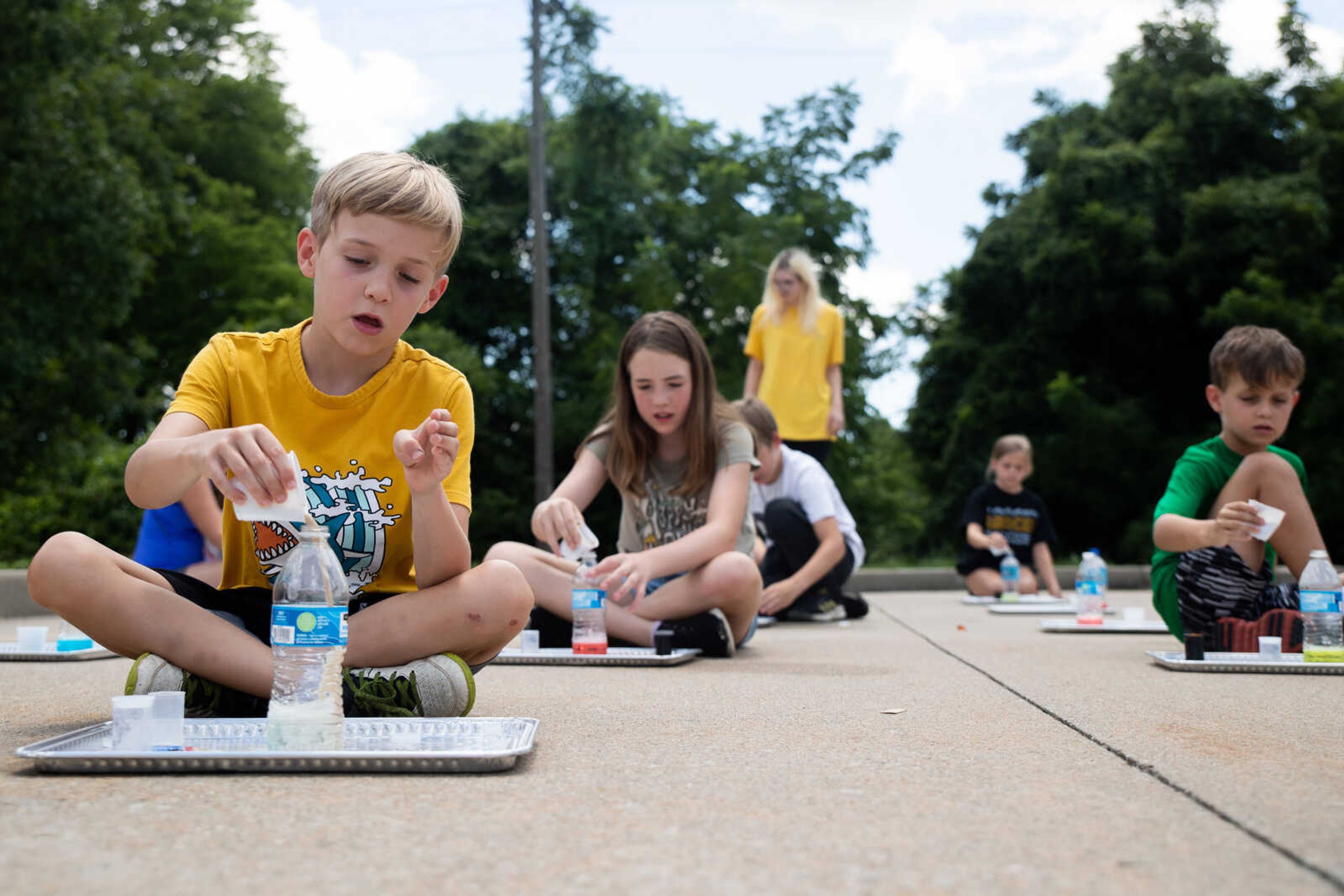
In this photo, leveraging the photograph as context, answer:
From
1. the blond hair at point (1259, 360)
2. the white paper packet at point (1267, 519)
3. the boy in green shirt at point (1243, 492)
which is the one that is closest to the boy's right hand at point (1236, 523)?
the white paper packet at point (1267, 519)

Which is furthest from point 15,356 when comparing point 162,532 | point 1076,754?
point 1076,754

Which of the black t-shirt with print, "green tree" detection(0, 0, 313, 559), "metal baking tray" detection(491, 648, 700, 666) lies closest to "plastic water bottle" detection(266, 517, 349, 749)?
"metal baking tray" detection(491, 648, 700, 666)

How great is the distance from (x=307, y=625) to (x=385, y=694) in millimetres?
547

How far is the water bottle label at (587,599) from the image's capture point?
478cm

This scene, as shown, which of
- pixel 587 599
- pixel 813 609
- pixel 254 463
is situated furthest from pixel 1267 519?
pixel 813 609

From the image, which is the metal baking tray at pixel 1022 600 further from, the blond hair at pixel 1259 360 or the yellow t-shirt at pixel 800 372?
the blond hair at pixel 1259 360

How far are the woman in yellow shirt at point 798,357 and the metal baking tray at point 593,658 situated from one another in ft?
13.2

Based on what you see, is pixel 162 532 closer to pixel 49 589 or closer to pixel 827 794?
pixel 49 589

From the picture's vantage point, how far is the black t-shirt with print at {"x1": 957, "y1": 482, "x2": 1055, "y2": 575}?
9.82m

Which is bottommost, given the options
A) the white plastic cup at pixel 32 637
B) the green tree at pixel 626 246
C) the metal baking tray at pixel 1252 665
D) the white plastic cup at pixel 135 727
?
the white plastic cup at pixel 32 637

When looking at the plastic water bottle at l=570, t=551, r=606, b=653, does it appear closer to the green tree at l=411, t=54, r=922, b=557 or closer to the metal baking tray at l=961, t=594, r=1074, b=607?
the metal baking tray at l=961, t=594, r=1074, b=607

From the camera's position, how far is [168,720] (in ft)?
7.93

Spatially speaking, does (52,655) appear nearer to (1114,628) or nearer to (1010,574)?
(1114,628)

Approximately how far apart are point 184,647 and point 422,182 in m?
1.15
